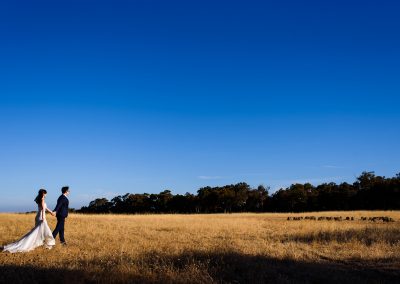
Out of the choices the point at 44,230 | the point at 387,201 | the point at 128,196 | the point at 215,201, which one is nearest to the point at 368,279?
the point at 44,230

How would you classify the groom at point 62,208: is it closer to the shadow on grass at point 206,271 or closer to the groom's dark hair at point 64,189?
the groom's dark hair at point 64,189

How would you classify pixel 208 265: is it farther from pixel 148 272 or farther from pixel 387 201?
pixel 387 201

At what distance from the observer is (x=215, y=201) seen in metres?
100

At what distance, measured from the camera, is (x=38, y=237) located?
1542 cm

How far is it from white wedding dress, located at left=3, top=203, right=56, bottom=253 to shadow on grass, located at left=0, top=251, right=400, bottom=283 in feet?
10.8


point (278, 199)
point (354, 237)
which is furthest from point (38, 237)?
point (278, 199)

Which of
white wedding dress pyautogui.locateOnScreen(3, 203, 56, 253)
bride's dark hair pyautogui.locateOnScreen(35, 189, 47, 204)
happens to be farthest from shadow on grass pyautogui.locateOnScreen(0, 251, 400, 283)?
bride's dark hair pyautogui.locateOnScreen(35, 189, 47, 204)

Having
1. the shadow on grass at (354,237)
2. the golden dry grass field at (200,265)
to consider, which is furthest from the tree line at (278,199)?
the golden dry grass field at (200,265)

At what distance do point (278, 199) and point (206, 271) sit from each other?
86.5 m

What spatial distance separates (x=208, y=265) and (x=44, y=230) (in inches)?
265

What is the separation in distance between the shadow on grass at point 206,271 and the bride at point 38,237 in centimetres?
333

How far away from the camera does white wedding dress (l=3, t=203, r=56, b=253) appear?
48.1 ft

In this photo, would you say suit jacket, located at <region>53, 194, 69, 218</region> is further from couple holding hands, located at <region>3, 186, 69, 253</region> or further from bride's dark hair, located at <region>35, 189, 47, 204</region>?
bride's dark hair, located at <region>35, 189, 47, 204</region>

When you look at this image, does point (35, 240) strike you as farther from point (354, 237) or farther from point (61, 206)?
point (354, 237)
